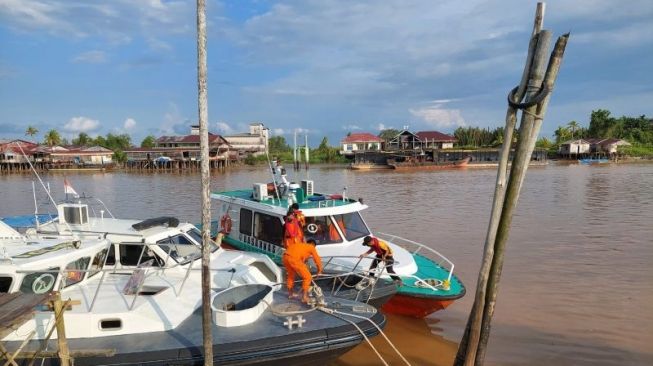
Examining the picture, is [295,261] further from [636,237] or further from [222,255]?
[636,237]

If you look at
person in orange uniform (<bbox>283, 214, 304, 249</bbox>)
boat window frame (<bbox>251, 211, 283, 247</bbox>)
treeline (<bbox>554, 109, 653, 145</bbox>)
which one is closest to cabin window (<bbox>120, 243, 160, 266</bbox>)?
person in orange uniform (<bbox>283, 214, 304, 249</bbox>)

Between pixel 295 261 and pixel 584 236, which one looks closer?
pixel 295 261

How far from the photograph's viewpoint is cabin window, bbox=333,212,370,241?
1019 centimetres

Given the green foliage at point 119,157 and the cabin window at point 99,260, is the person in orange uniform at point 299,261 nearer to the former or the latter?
the cabin window at point 99,260

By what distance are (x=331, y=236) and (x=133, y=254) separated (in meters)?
4.22

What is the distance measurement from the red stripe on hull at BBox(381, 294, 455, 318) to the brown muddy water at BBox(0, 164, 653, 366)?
0.25 m

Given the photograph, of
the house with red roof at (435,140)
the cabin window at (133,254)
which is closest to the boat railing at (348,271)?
the cabin window at (133,254)

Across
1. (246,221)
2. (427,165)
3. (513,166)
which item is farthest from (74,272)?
(427,165)

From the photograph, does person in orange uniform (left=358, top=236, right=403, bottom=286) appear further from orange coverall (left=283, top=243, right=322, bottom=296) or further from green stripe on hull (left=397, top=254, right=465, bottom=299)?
orange coverall (left=283, top=243, right=322, bottom=296)

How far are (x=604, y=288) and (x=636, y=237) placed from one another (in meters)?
7.18

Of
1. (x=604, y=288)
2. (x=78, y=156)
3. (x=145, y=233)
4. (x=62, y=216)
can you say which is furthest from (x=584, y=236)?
(x=78, y=156)

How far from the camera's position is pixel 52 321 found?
225 inches

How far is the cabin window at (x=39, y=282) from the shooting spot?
6036 millimetres

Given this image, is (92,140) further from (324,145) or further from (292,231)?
(292,231)
